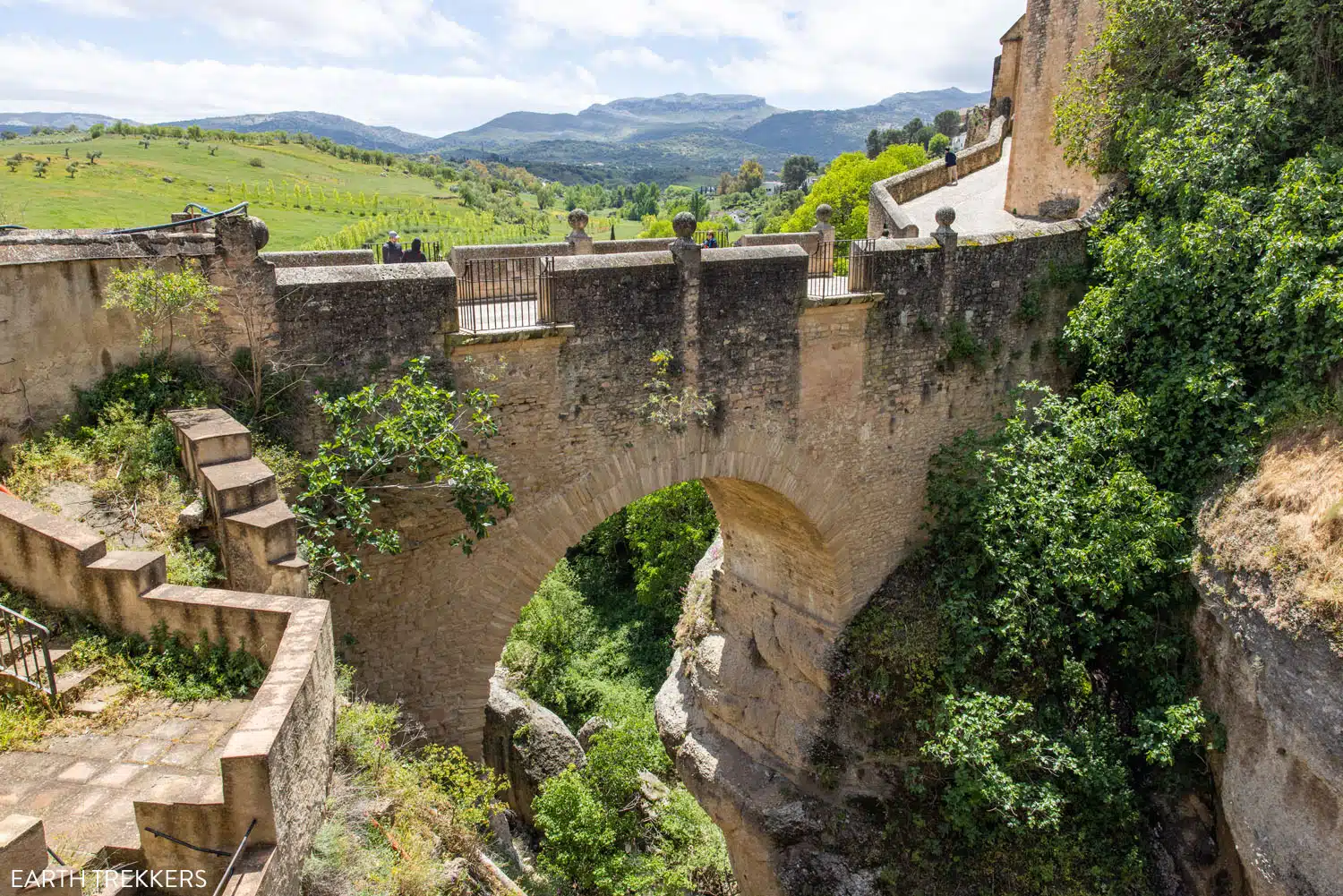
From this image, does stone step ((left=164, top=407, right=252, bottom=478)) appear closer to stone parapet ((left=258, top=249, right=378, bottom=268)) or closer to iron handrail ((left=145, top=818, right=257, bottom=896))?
iron handrail ((left=145, top=818, right=257, bottom=896))

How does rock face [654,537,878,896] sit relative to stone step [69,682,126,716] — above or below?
below

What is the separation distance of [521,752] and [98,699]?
951cm

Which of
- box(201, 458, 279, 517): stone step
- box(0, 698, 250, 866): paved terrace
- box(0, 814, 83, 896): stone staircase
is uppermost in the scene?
box(201, 458, 279, 517): stone step

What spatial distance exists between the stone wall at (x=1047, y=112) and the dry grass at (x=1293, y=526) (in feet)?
19.0

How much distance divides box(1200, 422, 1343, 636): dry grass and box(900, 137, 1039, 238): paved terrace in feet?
20.7

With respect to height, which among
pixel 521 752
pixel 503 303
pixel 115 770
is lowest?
pixel 521 752

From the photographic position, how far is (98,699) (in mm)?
5227

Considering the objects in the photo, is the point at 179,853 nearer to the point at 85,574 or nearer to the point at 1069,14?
the point at 85,574

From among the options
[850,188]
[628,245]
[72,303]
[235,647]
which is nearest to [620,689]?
[628,245]

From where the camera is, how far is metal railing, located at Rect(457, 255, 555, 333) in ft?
26.4

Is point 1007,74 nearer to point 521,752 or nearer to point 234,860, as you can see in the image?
point 521,752

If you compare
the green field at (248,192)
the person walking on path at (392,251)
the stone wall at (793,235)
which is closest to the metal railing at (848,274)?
the stone wall at (793,235)

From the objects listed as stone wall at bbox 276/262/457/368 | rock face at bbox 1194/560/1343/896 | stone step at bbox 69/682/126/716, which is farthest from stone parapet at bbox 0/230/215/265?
rock face at bbox 1194/560/1343/896

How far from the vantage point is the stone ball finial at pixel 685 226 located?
27.5 feet
